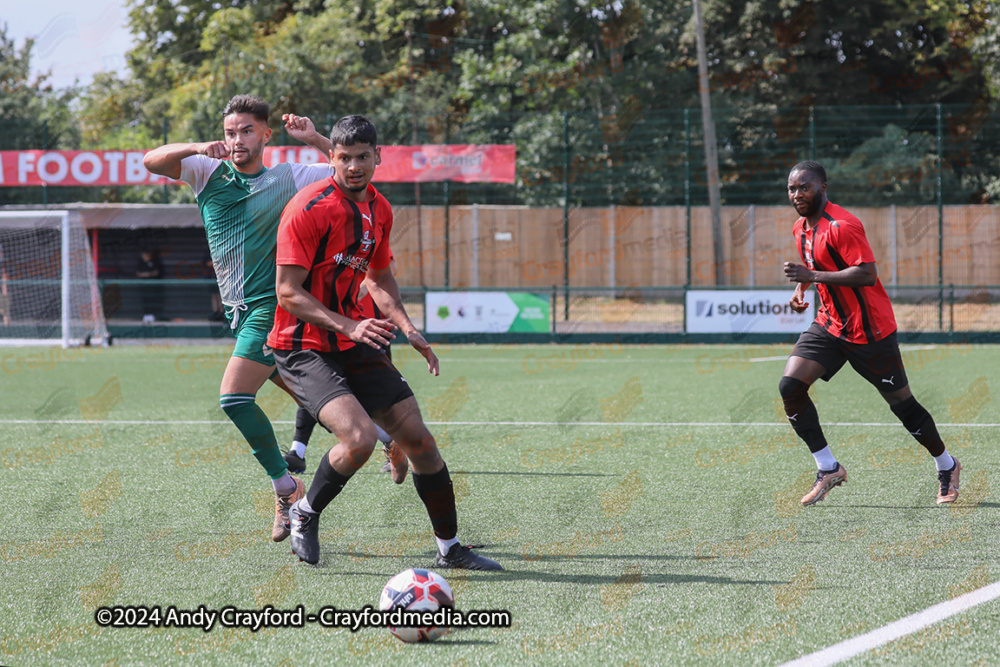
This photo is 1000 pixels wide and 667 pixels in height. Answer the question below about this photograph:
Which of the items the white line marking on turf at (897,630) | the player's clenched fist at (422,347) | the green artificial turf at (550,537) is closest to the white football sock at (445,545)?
the green artificial turf at (550,537)

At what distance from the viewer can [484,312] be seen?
66.0ft

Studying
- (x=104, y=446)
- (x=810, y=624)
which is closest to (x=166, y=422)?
(x=104, y=446)

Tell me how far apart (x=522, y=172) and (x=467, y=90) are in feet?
17.5

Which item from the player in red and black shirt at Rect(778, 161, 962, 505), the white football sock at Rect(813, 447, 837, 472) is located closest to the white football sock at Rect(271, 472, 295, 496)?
the player in red and black shirt at Rect(778, 161, 962, 505)

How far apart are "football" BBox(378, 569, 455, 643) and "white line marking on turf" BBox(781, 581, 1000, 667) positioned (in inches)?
45.0

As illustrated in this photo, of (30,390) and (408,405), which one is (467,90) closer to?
(30,390)

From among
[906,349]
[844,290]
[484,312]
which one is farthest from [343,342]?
[906,349]

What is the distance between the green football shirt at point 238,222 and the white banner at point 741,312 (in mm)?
15240

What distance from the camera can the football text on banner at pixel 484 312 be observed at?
2011 centimetres

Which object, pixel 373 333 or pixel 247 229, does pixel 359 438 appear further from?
pixel 247 229

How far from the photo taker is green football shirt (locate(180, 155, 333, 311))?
5.27 meters

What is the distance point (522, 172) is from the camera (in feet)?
95.1

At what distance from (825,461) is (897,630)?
2426 millimetres

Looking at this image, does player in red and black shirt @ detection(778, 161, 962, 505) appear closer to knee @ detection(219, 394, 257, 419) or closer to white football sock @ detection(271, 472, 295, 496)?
white football sock @ detection(271, 472, 295, 496)
